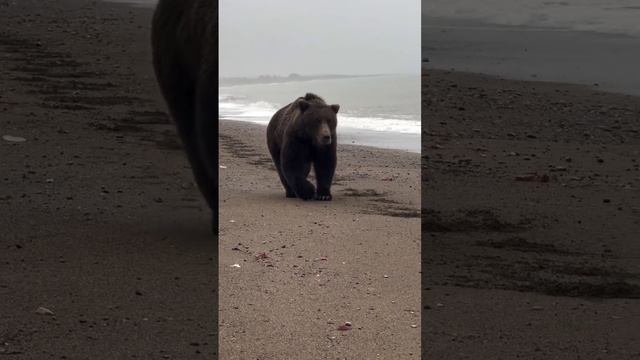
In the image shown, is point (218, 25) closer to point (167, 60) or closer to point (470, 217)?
point (167, 60)

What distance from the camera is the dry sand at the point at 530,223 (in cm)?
473

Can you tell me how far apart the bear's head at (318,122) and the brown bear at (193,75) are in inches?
75.6

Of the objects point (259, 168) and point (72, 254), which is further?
point (259, 168)

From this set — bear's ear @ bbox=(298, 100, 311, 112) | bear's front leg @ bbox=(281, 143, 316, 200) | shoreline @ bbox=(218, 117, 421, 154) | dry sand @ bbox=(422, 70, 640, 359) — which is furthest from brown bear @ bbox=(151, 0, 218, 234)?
shoreline @ bbox=(218, 117, 421, 154)

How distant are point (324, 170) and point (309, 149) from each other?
200mm

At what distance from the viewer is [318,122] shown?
824cm

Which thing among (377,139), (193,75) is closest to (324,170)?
(193,75)

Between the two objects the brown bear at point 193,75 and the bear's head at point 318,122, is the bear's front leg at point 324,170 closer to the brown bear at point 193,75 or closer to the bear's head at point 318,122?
the bear's head at point 318,122

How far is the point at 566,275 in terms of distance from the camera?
5.84 meters

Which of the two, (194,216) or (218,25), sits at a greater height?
(218,25)

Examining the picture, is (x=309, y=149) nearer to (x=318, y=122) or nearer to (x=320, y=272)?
(x=318, y=122)

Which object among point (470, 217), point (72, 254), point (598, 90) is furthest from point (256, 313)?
point (598, 90)

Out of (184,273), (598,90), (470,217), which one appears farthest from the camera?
(598,90)

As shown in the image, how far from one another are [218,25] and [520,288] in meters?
1.92
